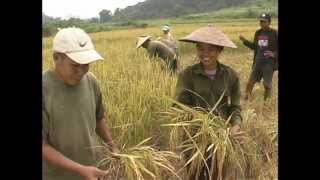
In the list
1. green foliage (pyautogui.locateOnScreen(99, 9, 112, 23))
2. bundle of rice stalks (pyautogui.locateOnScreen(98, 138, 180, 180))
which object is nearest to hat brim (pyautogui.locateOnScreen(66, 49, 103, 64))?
bundle of rice stalks (pyautogui.locateOnScreen(98, 138, 180, 180))

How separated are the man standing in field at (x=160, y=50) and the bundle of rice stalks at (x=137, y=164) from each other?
146 centimetres

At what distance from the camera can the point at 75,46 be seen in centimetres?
222

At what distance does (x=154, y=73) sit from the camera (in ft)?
11.9

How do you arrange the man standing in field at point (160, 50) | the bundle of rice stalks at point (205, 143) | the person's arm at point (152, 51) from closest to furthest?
1. the bundle of rice stalks at point (205, 143)
2. the man standing in field at point (160, 50)
3. the person's arm at point (152, 51)

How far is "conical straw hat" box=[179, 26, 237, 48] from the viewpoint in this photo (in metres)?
2.73

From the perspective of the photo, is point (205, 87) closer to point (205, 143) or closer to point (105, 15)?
point (205, 143)

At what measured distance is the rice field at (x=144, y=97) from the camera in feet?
9.43

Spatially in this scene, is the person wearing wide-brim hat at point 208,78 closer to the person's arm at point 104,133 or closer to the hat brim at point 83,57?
the person's arm at point 104,133

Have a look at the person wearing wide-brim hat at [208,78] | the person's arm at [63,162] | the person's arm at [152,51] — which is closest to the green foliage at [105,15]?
the person wearing wide-brim hat at [208,78]

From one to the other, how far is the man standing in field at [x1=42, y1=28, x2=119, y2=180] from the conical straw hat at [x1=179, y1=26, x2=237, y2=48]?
2.03 feet
